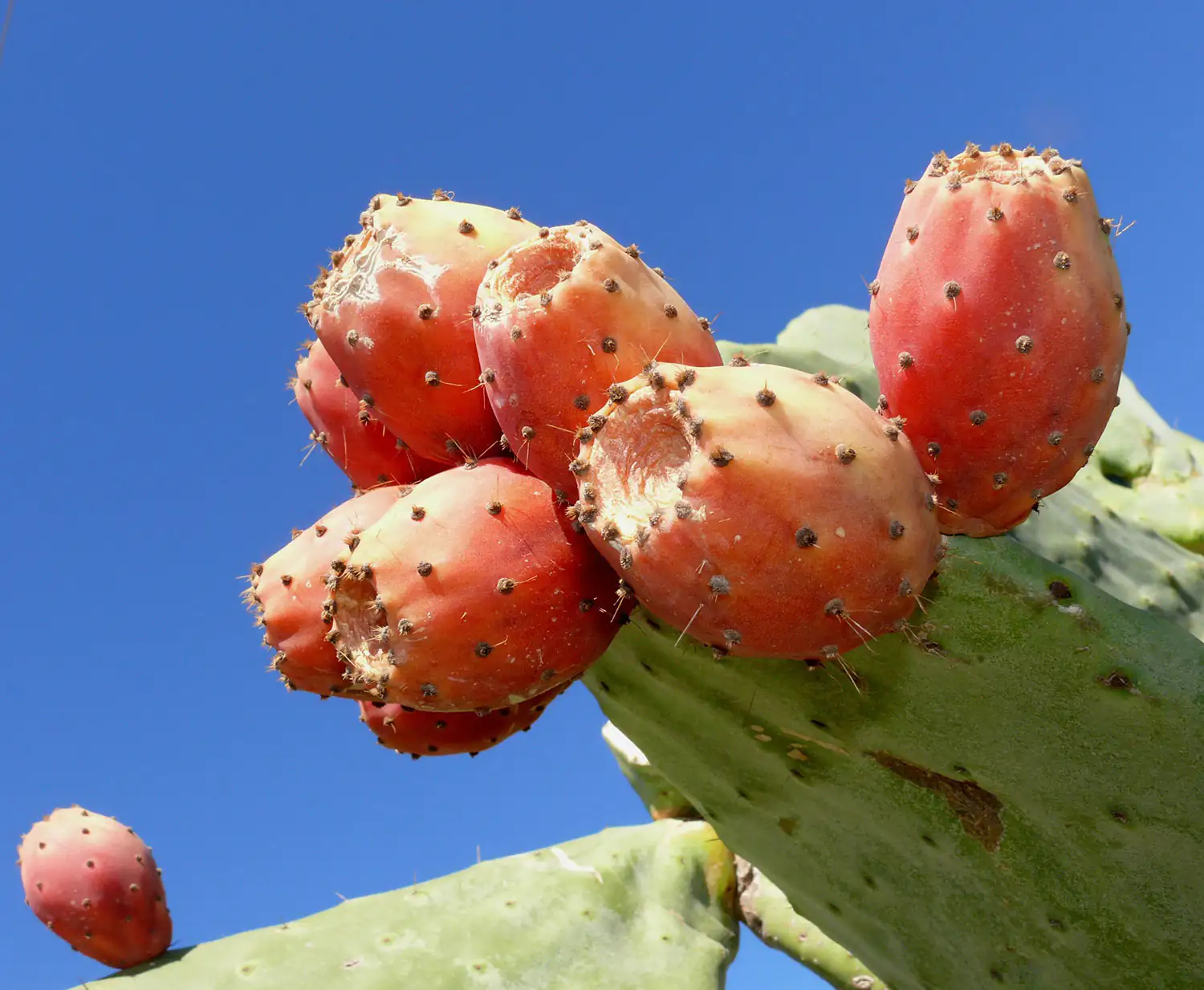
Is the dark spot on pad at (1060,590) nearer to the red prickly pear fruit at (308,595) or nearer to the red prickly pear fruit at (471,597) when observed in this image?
the red prickly pear fruit at (471,597)

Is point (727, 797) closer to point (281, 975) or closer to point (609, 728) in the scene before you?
point (281, 975)

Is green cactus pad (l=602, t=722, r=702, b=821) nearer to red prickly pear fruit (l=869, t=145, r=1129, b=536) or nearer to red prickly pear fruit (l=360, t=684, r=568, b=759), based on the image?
red prickly pear fruit (l=360, t=684, r=568, b=759)

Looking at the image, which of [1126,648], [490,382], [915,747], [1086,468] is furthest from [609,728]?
[490,382]

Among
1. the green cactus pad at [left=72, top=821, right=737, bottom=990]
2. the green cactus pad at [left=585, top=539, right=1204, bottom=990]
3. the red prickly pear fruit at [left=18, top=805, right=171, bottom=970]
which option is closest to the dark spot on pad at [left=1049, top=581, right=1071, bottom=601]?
the green cactus pad at [left=585, top=539, right=1204, bottom=990]

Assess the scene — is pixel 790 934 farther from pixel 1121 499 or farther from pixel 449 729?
pixel 449 729

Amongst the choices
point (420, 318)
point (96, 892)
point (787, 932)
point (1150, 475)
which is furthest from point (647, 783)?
point (420, 318)

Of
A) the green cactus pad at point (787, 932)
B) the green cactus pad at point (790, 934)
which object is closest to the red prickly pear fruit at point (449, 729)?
the green cactus pad at point (790, 934)
